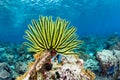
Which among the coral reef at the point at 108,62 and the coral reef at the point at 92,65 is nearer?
the coral reef at the point at 108,62

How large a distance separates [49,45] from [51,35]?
0.24 m

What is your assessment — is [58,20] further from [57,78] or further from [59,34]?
[57,78]

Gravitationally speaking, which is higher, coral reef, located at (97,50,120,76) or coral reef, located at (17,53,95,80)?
coral reef, located at (97,50,120,76)

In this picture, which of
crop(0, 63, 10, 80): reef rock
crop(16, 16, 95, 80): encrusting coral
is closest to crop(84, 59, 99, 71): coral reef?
crop(0, 63, 10, 80): reef rock

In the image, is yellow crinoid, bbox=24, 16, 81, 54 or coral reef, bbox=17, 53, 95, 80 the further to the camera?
coral reef, bbox=17, 53, 95, 80

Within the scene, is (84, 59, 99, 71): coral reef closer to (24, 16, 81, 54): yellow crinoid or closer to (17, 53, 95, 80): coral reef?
(17, 53, 95, 80): coral reef

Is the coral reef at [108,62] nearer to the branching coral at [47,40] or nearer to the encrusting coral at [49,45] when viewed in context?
the encrusting coral at [49,45]

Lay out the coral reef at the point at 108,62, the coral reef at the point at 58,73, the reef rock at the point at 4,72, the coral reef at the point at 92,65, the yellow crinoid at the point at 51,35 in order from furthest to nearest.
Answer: the coral reef at the point at 92,65 → the reef rock at the point at 4,72 → the coral reef at the point at 108,62 → the coral reef at the point at 58,73 → the yellow crinoid at the point at 51,35

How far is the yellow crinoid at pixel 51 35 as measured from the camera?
161 inches

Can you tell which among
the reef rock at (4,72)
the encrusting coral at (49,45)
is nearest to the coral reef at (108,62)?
the reef rock at (4,72)

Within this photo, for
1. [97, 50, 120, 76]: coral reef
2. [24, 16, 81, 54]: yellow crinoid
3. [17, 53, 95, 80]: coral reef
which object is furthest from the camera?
[97, 50, 120, 76]: coral reef

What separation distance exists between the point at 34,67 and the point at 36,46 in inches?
15.4

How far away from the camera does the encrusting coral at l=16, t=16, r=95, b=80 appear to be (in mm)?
4098

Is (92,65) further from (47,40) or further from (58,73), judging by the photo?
(47,40)
